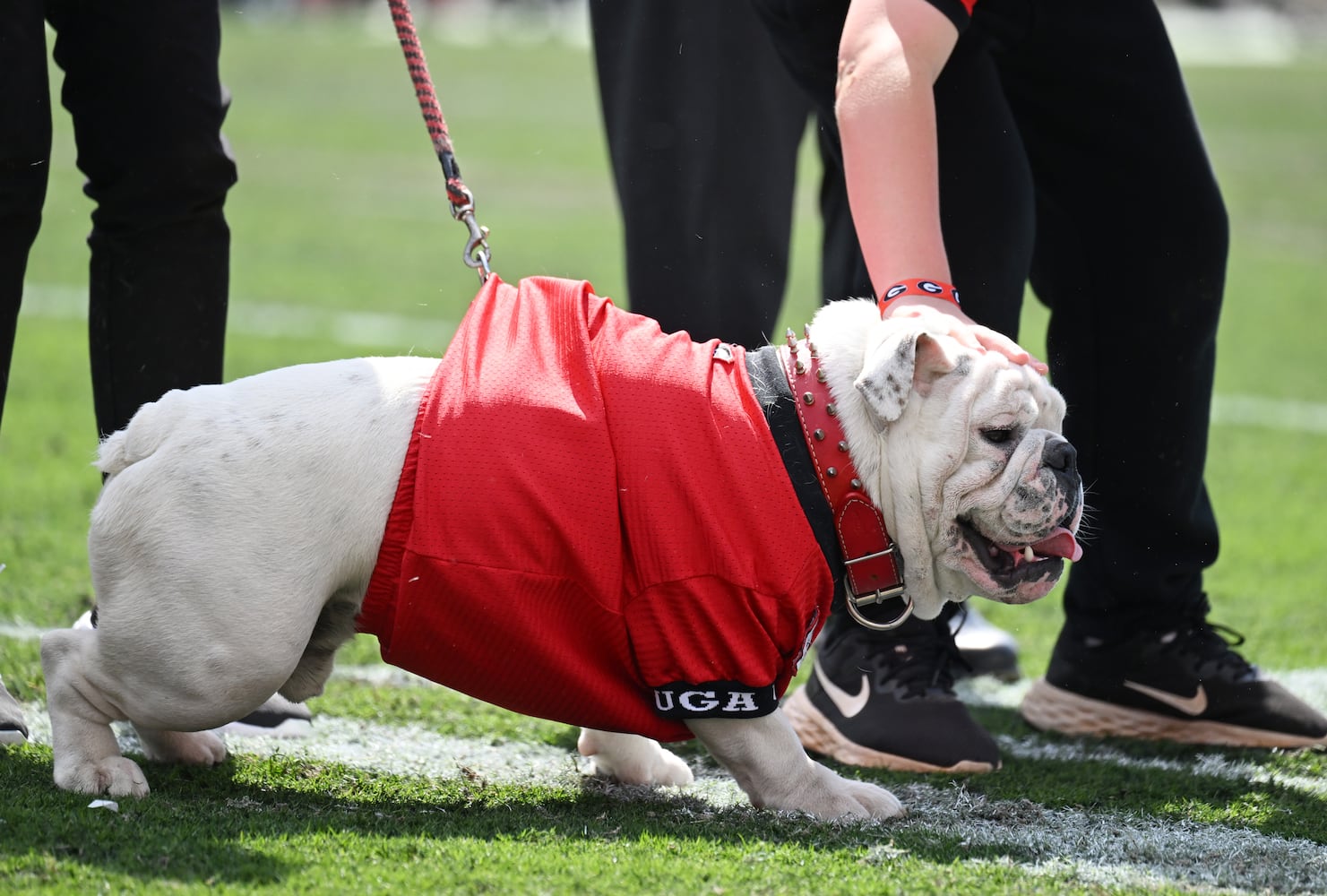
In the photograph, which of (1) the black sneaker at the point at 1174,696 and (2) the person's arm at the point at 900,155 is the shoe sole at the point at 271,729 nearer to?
(2) the person's arm at the point at 900,155

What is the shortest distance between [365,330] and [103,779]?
5265mm

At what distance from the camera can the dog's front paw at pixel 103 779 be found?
8.65 ft

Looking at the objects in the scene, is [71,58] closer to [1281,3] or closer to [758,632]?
[758,632]

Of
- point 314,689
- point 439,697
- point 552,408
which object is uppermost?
point 552,408

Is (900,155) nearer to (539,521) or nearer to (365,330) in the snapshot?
(539,521)

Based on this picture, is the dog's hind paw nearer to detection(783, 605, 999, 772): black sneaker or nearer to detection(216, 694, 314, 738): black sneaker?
detection(216, 694, 314, 738): black sneaker

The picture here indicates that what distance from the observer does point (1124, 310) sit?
3436mm

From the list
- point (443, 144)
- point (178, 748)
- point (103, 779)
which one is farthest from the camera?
point (443, 144)

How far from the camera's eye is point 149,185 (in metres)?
3.08

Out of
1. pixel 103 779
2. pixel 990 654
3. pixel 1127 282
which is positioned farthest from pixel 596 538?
pixel 990 654

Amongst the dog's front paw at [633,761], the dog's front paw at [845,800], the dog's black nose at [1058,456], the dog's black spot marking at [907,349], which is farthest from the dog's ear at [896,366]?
the dog's front paw at [633,761]

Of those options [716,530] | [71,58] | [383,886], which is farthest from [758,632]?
[71,58]

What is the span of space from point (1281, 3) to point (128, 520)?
167ft

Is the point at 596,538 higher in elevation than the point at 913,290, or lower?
lower
